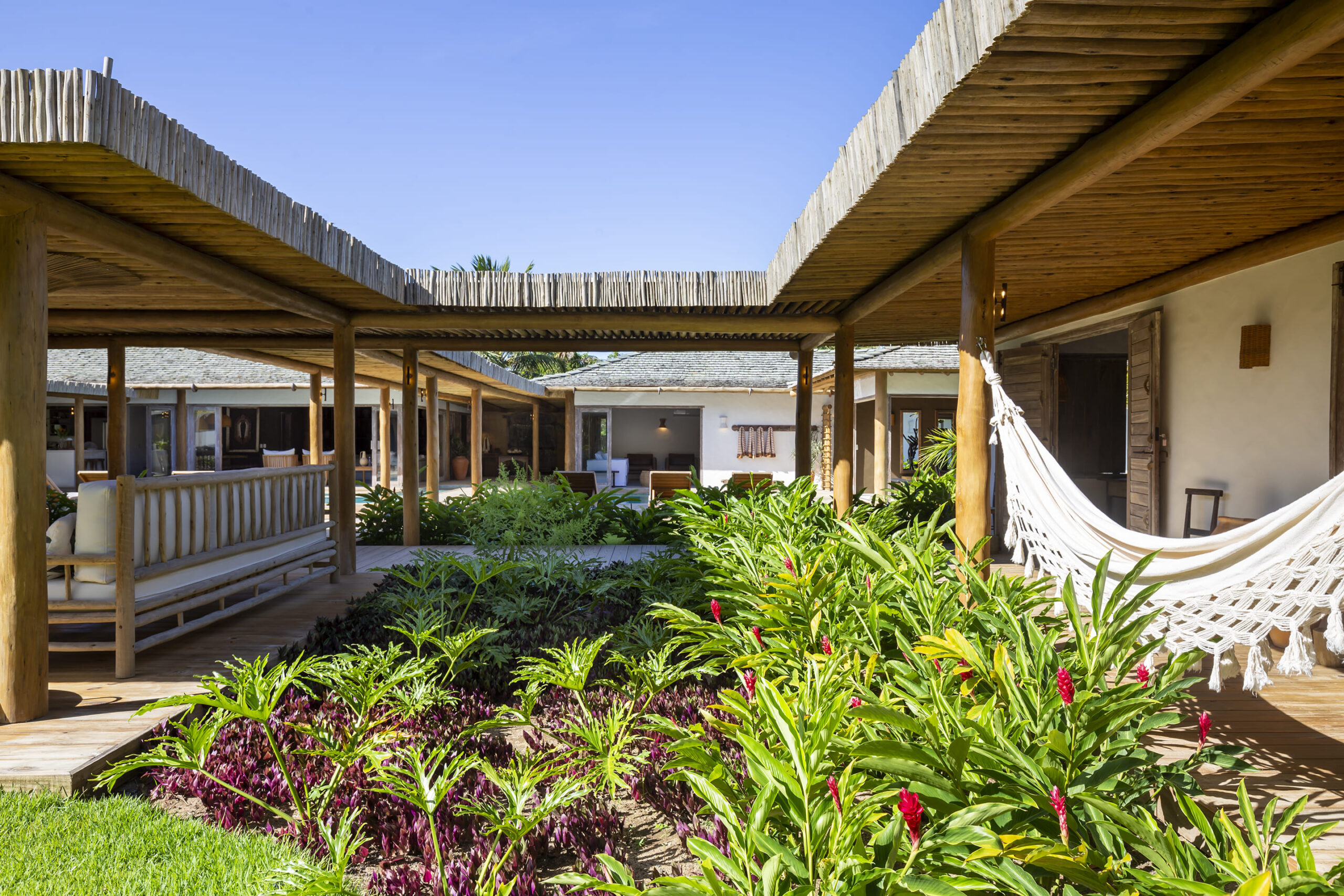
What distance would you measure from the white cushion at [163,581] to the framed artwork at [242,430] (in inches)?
627

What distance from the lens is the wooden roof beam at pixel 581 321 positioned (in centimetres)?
659

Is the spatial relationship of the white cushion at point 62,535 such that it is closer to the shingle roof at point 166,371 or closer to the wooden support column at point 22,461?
the wooden support column at point 22,461

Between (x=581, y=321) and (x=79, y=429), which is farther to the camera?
(x=79, y=429)

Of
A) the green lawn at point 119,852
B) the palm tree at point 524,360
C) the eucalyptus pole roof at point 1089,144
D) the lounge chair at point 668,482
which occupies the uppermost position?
the palm tree at point 524,360

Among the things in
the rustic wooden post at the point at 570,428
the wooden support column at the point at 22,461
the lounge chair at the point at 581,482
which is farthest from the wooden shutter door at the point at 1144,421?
the rustic wooden post at the point at 570,428

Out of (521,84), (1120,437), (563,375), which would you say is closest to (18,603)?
(1120,437)

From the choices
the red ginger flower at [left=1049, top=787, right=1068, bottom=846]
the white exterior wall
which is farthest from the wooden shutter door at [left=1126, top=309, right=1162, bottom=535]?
the red ginger flower at [left=1049, top=787, right=1068, bottom=846]

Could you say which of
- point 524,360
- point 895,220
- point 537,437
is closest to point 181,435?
point 537,437

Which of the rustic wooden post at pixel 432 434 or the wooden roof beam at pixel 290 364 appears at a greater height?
the wooden roof beam at pixel 290 364

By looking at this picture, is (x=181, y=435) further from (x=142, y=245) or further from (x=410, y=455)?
(x=142, y=245)

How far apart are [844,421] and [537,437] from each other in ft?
39.5

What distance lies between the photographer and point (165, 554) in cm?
420

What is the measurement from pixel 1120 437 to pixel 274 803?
10.4 meters

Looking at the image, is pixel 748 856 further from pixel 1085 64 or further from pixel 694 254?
pixel 694 254
